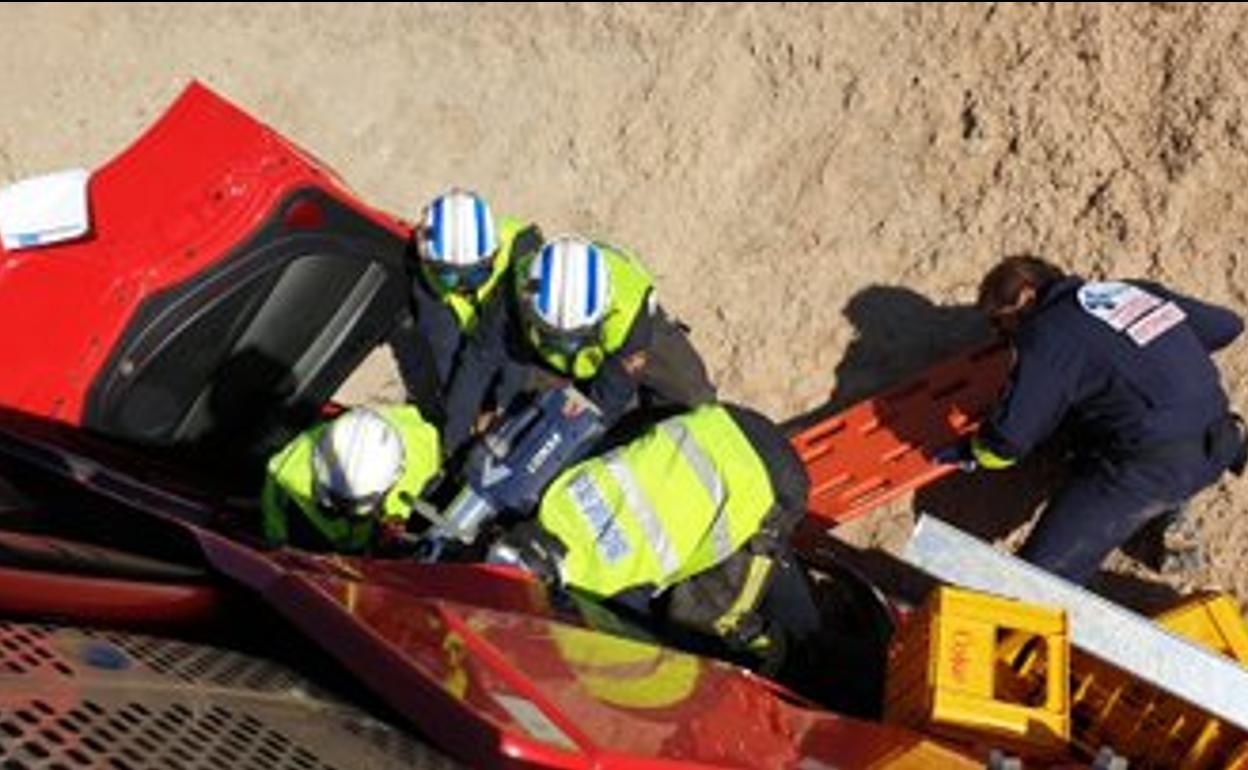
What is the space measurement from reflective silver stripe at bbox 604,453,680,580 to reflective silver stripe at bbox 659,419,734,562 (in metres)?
0.16

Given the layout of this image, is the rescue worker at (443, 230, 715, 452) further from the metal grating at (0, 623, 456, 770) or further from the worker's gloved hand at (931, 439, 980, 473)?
the metal grating at (0, 623, 456, 770)

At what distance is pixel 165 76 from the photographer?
30.5ft

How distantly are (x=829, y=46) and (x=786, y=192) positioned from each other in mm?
757

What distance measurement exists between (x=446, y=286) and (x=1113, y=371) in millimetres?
2235

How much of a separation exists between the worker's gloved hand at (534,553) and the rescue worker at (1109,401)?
1.91 meters

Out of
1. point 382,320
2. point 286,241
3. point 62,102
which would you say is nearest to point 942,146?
point 382,320

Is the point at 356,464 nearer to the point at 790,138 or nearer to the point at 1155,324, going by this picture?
the point at 1155,324

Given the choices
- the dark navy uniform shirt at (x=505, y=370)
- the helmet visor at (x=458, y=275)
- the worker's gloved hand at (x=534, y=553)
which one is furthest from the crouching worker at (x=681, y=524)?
the helmet visor at (x=458, y=275)

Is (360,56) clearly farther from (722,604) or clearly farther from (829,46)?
(722,604)

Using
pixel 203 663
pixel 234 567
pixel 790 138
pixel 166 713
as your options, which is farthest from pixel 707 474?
pixel 790 138

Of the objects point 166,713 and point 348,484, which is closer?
point 166,713

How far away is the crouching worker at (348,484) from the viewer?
204 inches

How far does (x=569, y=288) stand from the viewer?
19.3 ft

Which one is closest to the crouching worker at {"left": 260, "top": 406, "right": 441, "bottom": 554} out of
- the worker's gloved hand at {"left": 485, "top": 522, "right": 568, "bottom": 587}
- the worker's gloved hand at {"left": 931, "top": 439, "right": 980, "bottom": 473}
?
the worker's gloved hand at {"left": 485, "top": 522, "right": 568, "bottom": 587}
